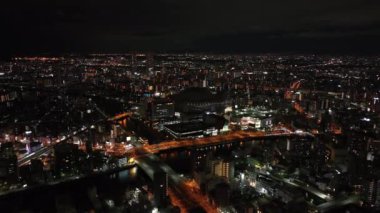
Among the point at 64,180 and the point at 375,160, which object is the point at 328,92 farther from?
the point at 64,180

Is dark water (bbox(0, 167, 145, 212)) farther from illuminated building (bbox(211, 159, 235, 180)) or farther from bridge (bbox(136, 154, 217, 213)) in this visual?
illuminated building (bbox(211, 159, 235, 180))

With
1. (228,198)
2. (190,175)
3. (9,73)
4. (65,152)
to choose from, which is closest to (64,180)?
(65,152)

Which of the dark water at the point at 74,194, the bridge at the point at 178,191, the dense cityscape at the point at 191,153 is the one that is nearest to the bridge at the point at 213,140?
the dense cityscape at the point at 191,153

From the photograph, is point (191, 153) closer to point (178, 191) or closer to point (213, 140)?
point (213, 140)

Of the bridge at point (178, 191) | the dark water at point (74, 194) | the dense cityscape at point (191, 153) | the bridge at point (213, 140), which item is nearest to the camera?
the bridge at point (178, 191)

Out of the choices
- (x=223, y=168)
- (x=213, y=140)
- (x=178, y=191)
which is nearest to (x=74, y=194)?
(x=178, y=191)

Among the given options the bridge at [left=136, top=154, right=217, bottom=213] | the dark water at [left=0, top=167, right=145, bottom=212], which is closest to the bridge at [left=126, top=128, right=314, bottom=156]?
the dark water at [left=0, top=167, right=145, bottom=212]

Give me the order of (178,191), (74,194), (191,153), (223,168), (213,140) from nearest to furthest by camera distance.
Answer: (178,191) → (74,194) → (223,168) → (191,153) → (213,140)

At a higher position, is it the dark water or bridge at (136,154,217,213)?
bridge at (136,154,217,213)

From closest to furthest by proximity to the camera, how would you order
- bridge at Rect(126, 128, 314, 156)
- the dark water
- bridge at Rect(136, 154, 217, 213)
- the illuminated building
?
bridge at Rect(136, 154, 217, 213)
the dark water
the illuminated building
bridge at Rect(126, 128, 314, 156)

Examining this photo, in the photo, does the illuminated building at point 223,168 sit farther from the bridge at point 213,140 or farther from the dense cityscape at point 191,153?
the bridge at point 213,140
